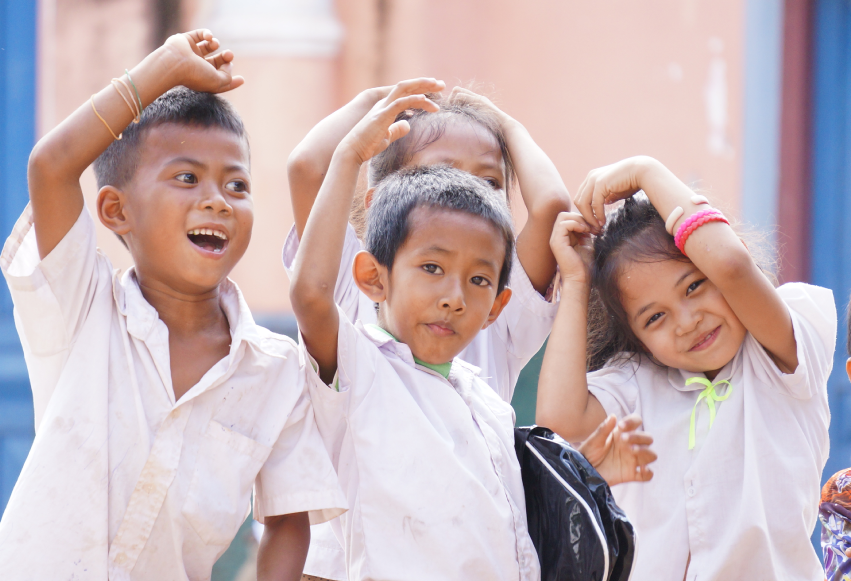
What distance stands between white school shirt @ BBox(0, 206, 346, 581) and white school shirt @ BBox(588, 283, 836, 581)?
0.76 metres

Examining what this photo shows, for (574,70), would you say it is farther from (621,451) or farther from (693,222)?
(621,451)

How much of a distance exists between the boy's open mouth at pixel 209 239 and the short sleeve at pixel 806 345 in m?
1.26

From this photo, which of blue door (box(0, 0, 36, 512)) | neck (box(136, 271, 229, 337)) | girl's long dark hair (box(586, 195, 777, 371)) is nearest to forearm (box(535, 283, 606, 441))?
girl's long dark hair (box(586, 195, 777, 371))

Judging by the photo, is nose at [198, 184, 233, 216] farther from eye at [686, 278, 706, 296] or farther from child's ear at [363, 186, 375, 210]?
eye at [686, 278, 706, 296]

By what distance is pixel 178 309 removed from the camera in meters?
1.93

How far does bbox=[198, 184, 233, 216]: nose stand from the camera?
1860mm

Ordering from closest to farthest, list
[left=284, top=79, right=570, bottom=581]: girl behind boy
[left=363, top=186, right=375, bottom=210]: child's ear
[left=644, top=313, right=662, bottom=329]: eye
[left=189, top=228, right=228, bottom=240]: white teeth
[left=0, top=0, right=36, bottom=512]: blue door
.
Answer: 1. [left=189, top=228, right=228, bottom=240]: white teeth
2. [left=644, top=313, right=662, bottom=329]: eye
3. [left=284, top=79, right=570, bottom=581]: girl behind boy
4. [left=363, top=186, right=375, bottom=210]: child's ear
5. [left=0, top=0, right=36, bottom=512]: blue door

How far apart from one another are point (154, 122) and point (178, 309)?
0.42 metres

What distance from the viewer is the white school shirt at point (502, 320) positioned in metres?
2.25

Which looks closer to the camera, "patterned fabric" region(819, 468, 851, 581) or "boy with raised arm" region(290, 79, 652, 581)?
"boy with raised arm" region(290, 79, 652, 581)

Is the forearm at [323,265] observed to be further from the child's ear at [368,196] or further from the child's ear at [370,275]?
the child's ear at [368,196]

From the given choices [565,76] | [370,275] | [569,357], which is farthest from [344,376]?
[565,76]

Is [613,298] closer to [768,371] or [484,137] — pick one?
[768,371]

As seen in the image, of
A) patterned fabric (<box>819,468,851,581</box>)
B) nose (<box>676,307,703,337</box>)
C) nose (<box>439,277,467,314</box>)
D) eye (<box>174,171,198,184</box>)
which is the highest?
eye (<box>174,171,198,184</box>)
